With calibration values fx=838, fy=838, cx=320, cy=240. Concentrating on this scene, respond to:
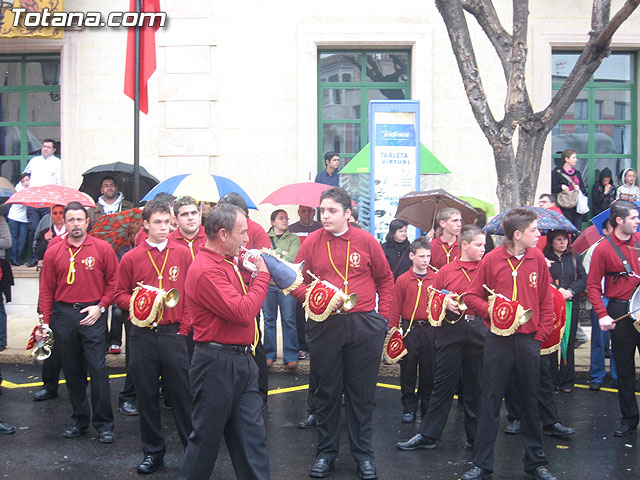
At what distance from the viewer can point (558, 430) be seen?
24.7ft

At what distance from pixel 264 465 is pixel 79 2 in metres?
11.6

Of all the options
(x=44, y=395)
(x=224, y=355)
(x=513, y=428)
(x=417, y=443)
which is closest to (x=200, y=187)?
(x=44, y=395)

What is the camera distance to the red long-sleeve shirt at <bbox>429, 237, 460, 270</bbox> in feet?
27.6

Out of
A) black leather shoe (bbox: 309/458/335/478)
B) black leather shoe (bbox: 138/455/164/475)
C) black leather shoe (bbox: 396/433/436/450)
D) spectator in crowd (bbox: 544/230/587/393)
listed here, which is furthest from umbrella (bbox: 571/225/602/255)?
black leather shoe (bbox: 138/455/164/475)

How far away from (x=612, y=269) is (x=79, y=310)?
488 centimetres

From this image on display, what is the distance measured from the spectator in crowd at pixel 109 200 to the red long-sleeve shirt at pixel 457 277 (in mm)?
5903

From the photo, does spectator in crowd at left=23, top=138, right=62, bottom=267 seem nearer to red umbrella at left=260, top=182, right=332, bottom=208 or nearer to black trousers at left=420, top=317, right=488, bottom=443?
red umbrella at left=260, top=182, right=332, bottom=208

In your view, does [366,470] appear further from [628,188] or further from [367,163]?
[628,188]

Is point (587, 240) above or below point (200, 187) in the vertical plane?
below

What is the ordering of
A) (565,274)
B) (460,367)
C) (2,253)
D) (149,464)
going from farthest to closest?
1. (2,253)
2. (565,274)
3. (460,367)
4. (149,464)

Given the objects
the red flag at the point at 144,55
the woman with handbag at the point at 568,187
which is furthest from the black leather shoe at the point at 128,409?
the woman with handbag at the point at 568,187

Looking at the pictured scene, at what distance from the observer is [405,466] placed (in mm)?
6723

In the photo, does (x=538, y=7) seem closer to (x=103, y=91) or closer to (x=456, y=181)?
(x=456, y=181)

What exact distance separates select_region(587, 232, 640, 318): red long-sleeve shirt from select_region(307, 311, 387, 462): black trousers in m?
2.41
